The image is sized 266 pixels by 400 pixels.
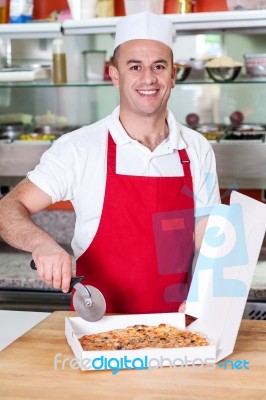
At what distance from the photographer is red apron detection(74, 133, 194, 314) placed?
2.65m

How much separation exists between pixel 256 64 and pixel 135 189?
1473 mm

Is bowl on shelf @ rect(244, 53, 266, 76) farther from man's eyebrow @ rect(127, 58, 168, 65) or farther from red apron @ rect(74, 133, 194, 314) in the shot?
red apron @ rect(74, 133, 194, 314)

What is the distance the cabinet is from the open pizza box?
1.57m

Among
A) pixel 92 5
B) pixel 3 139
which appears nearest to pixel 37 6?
pixel 92 5

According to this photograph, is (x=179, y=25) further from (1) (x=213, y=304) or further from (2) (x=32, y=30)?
(1) (x=213, y=304)

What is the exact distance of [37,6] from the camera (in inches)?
167

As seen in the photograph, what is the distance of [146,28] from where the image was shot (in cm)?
270

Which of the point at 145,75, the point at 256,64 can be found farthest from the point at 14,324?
the point at 256,64

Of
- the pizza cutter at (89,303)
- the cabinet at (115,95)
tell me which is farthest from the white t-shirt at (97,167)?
the cabinet at (115,95)

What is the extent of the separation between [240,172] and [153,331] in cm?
174

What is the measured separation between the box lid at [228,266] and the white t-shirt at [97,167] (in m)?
0.59

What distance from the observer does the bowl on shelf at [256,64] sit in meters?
3.81

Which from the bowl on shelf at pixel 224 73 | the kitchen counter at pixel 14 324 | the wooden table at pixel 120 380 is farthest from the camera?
the bowl on shelf at pixel 224 73

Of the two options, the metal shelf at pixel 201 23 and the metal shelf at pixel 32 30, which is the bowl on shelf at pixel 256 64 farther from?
the metal shelf at pixel 32 30
